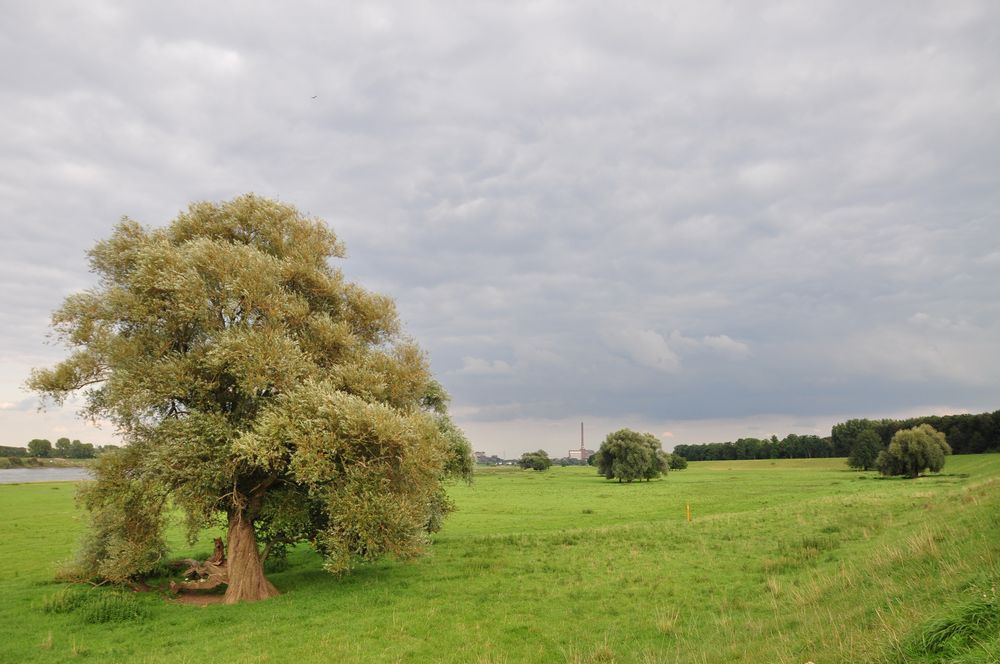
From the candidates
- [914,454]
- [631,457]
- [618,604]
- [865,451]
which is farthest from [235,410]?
[865,451]

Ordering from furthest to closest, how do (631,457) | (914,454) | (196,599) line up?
1. (631,457)
2. (914,454)
3. (196,599)

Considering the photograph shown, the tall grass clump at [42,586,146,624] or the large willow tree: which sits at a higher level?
the large willow tree

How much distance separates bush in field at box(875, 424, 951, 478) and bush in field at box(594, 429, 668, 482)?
38417mm

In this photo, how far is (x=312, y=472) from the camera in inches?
860

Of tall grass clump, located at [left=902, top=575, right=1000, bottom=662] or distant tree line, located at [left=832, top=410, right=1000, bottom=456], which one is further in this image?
distant tree line, located at [left=832, top=410, right=1000, bottom=456]

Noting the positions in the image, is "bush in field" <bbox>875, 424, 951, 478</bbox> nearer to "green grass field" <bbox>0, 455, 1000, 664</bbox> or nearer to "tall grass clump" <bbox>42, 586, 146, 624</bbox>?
"green grass field" <bbox>0, 455, 1000, 664</bbox>

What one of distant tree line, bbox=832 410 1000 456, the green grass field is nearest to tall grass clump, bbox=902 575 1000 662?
the green grass field

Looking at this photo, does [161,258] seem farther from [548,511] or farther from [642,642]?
[548,511]

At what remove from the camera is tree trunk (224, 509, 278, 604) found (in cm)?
2548

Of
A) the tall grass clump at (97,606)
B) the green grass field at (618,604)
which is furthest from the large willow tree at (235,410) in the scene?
the green grass field at (618,604)

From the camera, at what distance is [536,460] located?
176375mm

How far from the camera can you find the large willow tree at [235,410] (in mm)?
22938

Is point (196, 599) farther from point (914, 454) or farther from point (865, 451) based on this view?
point (865, 451)

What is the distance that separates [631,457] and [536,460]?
65290 mm
